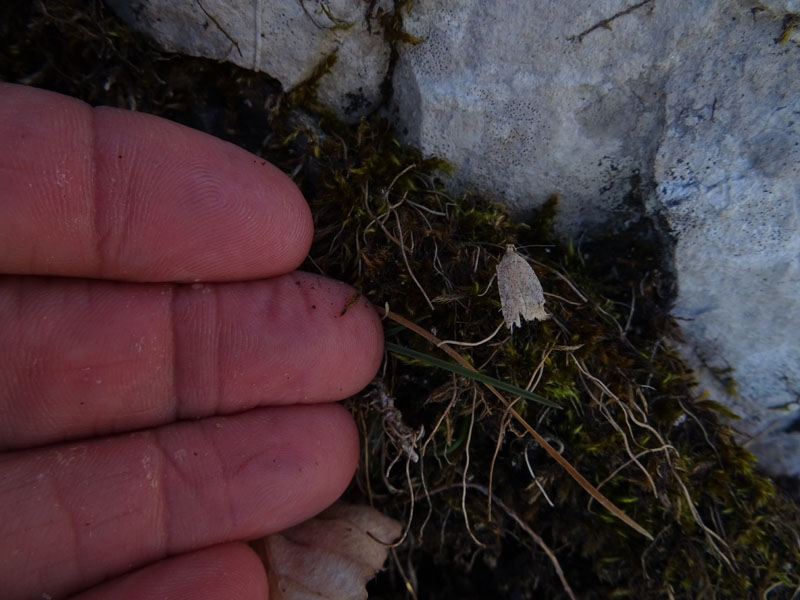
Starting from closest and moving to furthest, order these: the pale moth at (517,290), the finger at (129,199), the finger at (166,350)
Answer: the finger at (129,199) < the finger at (166,350) < the pale moth at (517,290)

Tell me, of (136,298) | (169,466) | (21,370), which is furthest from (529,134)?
(21,370)

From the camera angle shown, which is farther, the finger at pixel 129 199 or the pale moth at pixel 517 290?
the pale moth at pixel 517 290

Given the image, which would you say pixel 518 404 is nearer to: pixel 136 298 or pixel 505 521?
pixel 505 521

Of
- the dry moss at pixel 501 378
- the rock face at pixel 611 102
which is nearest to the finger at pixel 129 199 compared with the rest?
the dry moss at pixel 501 378

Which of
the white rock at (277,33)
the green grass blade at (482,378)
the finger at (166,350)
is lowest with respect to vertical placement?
the finger at (166,350)

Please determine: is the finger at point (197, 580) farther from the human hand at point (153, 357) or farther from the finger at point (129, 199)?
the finger at point (129, 199)
